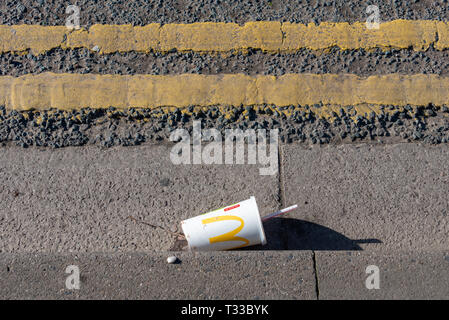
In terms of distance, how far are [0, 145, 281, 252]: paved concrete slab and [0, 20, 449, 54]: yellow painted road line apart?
796mm

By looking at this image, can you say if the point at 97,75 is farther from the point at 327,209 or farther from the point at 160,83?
the point at 327,209

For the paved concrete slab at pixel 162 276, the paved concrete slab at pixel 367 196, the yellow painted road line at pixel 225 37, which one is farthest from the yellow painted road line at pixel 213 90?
the paved concrete slab at pixel 162 276

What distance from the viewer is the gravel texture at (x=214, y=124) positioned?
303cm

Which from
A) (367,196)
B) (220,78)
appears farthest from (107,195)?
(367,196)

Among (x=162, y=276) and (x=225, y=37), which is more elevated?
(x=225, y=37)

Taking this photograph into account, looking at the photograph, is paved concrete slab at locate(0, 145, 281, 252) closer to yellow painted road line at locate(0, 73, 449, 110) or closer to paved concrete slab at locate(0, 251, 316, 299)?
paved concrete slab at locate(0, 251, 316, 299)

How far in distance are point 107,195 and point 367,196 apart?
5.03 ft

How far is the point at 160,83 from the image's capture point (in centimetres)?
320

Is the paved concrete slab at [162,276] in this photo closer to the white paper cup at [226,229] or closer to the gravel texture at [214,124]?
the white paper cup at [226,229]

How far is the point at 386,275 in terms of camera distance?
2.43 meters

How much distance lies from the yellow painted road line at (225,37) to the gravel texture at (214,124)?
1.68 ft

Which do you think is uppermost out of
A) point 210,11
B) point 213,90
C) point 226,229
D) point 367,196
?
point 210,11

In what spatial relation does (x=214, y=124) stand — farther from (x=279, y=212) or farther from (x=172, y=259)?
(x=172, y=259)
